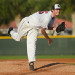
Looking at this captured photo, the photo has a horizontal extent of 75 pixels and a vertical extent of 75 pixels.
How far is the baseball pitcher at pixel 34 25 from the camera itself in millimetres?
6332

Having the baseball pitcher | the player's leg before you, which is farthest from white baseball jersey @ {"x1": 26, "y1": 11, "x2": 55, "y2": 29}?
the player's leg

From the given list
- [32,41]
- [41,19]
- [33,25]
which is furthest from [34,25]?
[32,41]

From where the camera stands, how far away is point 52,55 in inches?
727

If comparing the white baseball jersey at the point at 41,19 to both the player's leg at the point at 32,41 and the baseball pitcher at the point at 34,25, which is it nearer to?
the baseball pitcher at the point at 34,25

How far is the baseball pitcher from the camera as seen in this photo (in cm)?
633

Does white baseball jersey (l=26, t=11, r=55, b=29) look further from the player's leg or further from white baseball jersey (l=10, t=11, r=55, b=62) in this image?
the player's leg

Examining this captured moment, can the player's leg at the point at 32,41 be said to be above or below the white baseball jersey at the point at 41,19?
below

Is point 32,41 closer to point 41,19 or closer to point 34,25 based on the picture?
point 34,25

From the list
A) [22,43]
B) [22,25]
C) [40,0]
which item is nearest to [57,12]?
[22,25]

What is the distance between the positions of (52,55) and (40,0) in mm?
9520

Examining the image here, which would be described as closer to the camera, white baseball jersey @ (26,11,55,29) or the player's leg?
white baseball jersey @ (26,11,55,29)

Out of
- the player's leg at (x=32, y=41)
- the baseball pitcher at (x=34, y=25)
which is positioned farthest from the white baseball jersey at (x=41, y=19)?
the player's leg at (x=32, y=41)

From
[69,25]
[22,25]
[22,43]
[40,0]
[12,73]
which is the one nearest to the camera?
[12,73]

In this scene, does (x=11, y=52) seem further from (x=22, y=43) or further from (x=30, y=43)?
(x=30, y=43)
